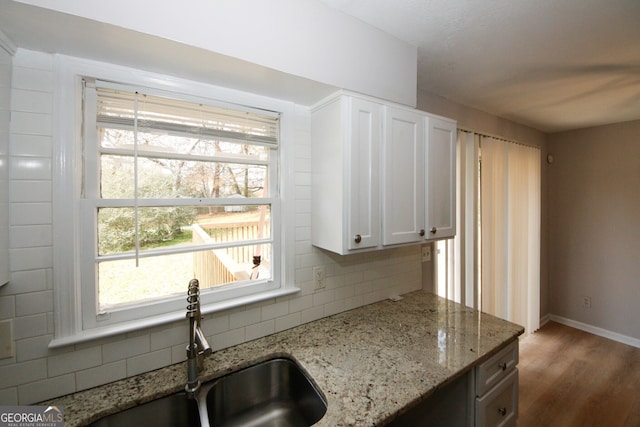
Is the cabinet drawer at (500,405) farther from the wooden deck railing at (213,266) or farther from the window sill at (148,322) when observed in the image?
the wooden deck railing at (213,266)

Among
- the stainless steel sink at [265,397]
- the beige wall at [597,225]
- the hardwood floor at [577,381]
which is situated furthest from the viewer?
the beige wall at [597,225]

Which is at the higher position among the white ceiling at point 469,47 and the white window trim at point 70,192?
the white ceiling at point 469,47

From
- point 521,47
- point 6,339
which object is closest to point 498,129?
point 521,47

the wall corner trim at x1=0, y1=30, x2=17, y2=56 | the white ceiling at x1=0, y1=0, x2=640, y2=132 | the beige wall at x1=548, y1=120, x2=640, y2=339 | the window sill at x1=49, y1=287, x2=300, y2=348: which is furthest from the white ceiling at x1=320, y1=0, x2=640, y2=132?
the window sill at x1=49, y1=287, x2=300, y2=348

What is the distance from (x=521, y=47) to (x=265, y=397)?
7.62 feet

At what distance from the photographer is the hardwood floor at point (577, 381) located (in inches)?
78.7

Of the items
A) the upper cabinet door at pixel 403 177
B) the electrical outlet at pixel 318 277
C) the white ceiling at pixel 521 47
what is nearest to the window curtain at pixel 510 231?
the white ceiling at pixel 521 47

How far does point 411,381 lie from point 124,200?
1.38 m

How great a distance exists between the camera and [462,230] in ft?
7.82

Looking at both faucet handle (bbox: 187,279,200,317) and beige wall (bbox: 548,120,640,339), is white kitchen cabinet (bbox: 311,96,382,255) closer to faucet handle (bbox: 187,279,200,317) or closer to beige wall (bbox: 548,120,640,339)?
faucet handle (bbox: 187,279,200,317)

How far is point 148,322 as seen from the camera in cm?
112

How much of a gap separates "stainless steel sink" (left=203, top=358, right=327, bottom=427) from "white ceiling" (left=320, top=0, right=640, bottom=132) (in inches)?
68.0

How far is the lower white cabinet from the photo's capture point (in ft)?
4.07

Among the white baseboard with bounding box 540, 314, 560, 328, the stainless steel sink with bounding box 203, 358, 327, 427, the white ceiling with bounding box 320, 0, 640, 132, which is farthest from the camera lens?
the white baseboard with bounding box 540, 314, 560, 328
